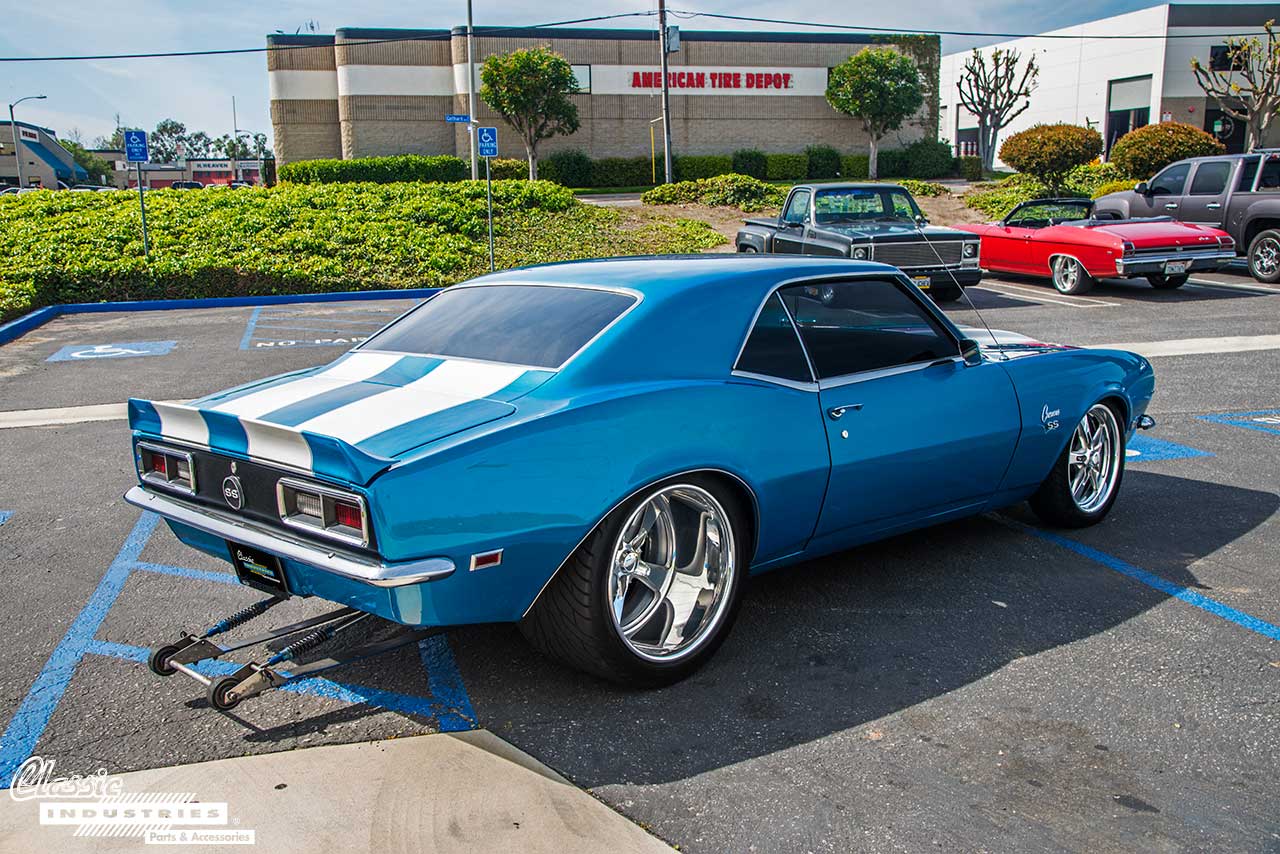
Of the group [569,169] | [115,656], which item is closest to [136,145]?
[115,656]

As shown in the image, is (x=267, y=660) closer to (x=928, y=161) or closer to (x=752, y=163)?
(x=752, y=163)

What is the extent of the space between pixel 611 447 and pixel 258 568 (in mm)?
A: 1197

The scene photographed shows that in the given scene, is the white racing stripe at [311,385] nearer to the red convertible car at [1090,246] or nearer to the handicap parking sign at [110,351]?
the handicap parking sign at [110,351]

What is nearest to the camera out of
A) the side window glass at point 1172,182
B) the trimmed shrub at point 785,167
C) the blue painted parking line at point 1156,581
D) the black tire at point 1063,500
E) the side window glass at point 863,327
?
the blue painted parking line at point 1156,581

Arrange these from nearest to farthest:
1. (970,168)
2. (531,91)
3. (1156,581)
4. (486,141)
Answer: (1156,581)
(486,141)
(531,91)
(970,168)

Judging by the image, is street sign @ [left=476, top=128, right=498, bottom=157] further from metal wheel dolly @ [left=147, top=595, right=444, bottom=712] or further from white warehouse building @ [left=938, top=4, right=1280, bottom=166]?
white warehouse building @ [left=938, top=4, right=1280, bottom=166]

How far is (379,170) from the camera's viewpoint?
41.9m

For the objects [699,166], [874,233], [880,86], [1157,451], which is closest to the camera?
[1157,451]

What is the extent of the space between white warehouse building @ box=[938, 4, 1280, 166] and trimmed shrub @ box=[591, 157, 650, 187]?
20903 mm

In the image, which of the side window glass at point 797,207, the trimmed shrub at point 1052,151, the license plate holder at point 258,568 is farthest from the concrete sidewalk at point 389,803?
the trimmed shrub at point 1052,151

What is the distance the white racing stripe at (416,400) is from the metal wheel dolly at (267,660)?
2.06ft

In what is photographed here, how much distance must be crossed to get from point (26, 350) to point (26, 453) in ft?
21.3

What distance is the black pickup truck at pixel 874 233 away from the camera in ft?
44.8

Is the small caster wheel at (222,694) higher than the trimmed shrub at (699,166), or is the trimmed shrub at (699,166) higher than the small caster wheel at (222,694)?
the trimmed shrub at (699,166)
